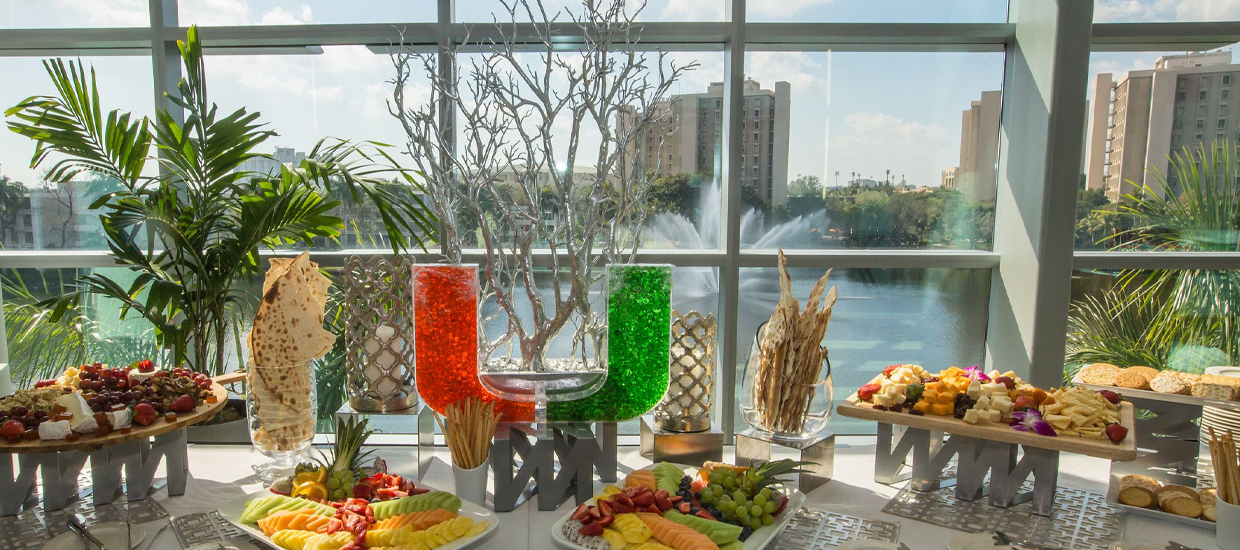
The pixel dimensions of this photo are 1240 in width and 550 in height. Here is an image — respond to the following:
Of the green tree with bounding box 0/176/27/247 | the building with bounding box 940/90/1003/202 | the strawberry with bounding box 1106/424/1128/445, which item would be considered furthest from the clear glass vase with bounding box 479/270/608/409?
the green tree with bounding box 0/176/27/247

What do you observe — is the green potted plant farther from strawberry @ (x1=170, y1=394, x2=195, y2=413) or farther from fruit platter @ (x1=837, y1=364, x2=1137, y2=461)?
fruit platter @ (x1=837, y1=364, x2=1137, y2=461)

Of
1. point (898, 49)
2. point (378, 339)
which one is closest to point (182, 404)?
point (378, 339)

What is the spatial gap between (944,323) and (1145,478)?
1380 millimetres

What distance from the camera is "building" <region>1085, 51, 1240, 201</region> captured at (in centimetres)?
297

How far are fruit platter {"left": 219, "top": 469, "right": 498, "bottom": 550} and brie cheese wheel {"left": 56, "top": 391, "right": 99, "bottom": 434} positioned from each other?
0.36 metres

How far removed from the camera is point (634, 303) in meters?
1.78

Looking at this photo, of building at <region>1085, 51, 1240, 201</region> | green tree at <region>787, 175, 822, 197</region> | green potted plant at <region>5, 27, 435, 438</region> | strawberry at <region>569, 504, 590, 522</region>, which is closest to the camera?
strawberry at <region>569, 504, 590, 522</region>

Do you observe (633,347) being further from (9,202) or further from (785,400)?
(9,202)

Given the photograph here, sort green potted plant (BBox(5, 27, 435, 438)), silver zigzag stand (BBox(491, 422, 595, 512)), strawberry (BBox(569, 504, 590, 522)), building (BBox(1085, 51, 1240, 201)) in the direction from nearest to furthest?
strawberry (BBox(569, 504, 590, 522))
silver zigzag stand (BBox(491, 422, 595, 512))
green potted plant (BBox(5, 27, 435, 438))
building (BBox(1085, 51, 1240, 201))

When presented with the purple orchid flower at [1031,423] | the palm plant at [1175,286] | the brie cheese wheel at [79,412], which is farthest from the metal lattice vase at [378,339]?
the palm plant at [1175,286]

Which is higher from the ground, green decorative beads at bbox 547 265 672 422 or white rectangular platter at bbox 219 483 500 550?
green decorative beads at bbox 547 265 672 422

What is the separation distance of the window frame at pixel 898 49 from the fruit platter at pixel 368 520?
1429 millimetres

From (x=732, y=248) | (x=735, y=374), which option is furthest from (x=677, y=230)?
(x=735, y=374)

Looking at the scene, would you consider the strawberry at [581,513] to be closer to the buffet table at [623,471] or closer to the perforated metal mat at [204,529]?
the buffet table at [623,471]
